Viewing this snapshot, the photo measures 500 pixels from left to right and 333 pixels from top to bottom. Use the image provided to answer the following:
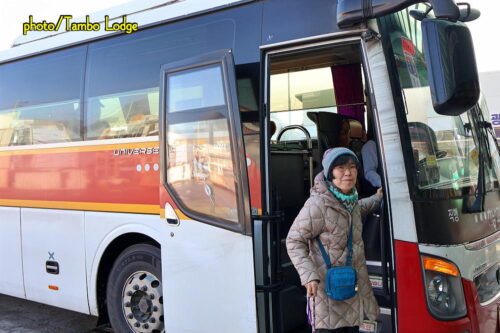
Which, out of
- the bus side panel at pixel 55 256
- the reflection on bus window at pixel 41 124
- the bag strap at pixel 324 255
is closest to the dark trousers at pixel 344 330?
the bag strap at pixel 324 255

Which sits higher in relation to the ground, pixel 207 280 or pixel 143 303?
pixel 207 280

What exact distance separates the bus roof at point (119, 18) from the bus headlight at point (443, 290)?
7.97ft

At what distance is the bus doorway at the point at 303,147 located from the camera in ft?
11.5

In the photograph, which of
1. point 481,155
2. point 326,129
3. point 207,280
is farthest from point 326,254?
point 326,129

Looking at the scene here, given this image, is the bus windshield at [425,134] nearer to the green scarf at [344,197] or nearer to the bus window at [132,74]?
the green scarf at [344,197]

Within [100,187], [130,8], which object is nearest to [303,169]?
[100,187]

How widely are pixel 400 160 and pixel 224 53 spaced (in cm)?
150

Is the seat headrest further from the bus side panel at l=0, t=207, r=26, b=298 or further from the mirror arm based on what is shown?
the bus side panel at l=0, t=207, r=26, b=298

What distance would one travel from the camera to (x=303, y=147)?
5.28m

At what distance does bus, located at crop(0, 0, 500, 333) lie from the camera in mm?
3092

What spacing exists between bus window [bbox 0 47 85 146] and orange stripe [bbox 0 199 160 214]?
0.66 meters

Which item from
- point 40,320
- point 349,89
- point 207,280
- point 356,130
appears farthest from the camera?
point 349,89

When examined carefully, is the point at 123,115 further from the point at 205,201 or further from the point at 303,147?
the point at 303,147

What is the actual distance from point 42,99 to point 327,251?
384cm
